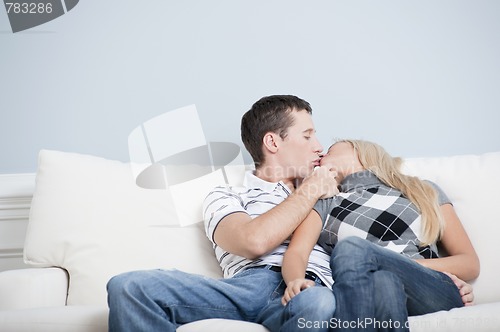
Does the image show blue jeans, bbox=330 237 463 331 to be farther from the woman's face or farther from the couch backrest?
the woman's face

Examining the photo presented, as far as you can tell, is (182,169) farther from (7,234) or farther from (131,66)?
(7,234)

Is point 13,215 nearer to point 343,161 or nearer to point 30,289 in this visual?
point 30,289

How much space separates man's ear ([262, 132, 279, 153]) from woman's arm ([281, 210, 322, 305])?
30 cm

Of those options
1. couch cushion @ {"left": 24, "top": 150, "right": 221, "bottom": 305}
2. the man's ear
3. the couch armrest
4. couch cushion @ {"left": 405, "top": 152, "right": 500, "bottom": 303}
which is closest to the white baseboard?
couch cushion @ {"left": 24, "top": 150, "right": 221, "bottom": 305}

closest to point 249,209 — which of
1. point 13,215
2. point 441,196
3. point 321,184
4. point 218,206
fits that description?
point 218,206

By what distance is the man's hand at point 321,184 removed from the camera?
174 centimetres

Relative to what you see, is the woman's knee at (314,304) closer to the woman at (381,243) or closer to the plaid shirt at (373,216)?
the woman at (381,243)

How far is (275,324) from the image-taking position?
130cm

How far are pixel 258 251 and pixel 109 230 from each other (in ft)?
1.60

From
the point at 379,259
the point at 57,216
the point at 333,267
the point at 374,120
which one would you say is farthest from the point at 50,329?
the point at 374,120

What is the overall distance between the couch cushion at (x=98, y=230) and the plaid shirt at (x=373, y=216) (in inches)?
14.7

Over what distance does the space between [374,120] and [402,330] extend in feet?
3.85

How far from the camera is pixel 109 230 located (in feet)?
5.81

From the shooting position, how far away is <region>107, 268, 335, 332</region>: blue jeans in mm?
1258
